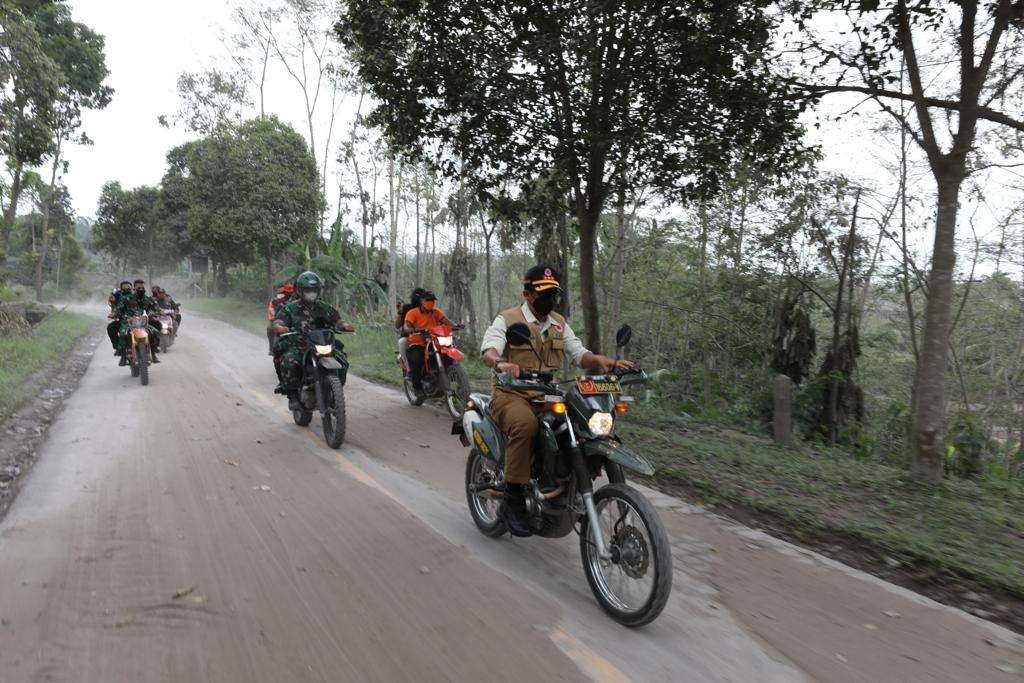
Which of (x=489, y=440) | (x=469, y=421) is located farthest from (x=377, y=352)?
(x=489, y=440)

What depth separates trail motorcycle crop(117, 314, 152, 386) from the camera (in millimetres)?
11133

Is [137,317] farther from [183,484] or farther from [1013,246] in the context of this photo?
[1013,246]

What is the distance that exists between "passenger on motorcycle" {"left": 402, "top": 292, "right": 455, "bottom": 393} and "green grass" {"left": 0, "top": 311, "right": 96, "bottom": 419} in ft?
15.4

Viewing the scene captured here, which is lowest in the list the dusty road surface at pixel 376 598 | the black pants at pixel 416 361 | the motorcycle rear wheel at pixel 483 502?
the dusty road surface at pixel 376 598

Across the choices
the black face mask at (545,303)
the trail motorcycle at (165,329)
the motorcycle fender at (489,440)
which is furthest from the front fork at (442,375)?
the trail motorcycle at (165,329)

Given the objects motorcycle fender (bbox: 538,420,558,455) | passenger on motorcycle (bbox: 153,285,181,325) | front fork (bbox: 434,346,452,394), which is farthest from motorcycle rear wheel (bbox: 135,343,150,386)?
motorcycle fender (bbox: 538,420,558,455)

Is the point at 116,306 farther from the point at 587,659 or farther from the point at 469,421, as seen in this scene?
the point at 587,659

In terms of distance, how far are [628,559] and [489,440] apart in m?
1.22

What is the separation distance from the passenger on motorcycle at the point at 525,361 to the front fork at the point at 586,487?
0.28 metres

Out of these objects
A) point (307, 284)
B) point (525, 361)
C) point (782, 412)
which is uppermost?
point (307, 284)

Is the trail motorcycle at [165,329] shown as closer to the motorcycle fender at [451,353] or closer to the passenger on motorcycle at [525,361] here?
the motorcycle fender at [451,353]

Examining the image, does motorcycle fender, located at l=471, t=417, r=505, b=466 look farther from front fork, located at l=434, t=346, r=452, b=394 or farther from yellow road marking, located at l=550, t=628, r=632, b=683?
front fork, located at l=434, t=346, r=452, b=394

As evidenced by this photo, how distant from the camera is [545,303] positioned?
13.6 ft

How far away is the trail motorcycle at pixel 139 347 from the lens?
11.1 meters
